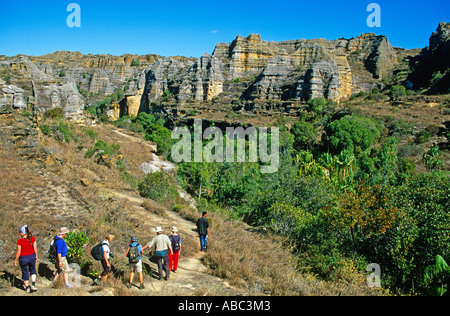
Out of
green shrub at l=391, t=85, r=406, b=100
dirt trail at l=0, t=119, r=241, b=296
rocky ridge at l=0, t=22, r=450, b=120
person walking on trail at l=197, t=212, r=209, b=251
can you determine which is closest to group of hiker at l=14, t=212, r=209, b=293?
dirt trail at l=0, t=119, r=241, b=296

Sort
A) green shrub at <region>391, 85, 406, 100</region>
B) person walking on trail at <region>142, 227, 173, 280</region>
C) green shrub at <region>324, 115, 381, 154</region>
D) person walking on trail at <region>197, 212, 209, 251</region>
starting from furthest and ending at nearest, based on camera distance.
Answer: green shrub at <region>391, 85, 406, 100</region> → green shrub at <region>324, 115, 381, 154</region> → person walking on trail at <region>197, 212, 209, 251</region> → person walking on trail at <region>142, 227, 173, 280</region>

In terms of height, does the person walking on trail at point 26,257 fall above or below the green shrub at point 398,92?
below

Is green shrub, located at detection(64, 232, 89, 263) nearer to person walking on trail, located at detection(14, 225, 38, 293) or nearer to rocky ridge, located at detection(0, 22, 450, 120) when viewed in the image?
person walking on trail, located at detection(14, 225, 38, 293)

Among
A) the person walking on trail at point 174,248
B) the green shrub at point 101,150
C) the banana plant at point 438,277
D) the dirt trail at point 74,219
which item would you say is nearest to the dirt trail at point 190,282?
the dirt trail at point 74,219

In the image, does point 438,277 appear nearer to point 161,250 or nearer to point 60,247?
point 161,250

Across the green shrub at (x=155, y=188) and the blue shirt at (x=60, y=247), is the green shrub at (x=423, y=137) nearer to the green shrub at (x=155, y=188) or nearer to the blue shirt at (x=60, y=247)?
the green shrub at (x=155, y=188)

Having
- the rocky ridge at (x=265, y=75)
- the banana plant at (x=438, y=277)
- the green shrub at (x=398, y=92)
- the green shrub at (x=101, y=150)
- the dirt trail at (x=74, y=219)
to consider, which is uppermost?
the rocky ridge at (x=265, y=75)

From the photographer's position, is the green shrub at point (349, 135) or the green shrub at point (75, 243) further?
the green shrub at point (349, 135)

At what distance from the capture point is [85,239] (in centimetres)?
716

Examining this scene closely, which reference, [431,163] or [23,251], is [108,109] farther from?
[23,251]

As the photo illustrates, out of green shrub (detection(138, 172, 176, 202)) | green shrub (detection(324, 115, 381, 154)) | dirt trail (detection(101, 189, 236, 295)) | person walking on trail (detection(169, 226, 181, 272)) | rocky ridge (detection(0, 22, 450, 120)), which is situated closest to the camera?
dirt trail (detection(101, 189, 236, 295))

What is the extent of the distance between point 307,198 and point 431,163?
63.3 ft

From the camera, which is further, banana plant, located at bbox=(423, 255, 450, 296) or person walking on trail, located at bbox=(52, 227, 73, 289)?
banana plant, located at bbox=(423, 255, 450, 296)
